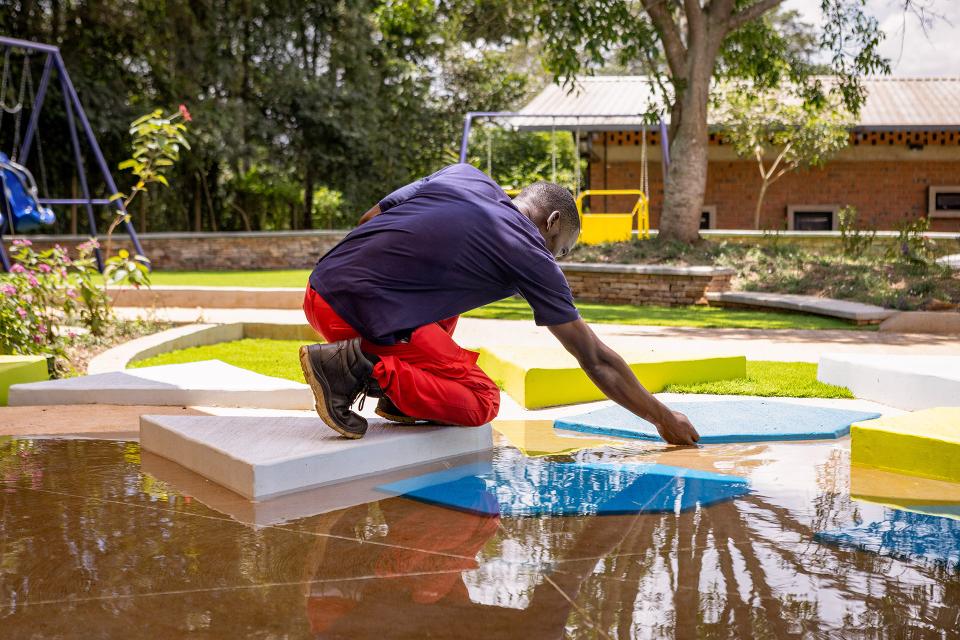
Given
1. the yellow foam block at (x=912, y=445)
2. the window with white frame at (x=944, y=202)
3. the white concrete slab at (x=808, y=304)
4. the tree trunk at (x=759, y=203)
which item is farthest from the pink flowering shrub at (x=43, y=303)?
the window with white frame at (x=944, y=202)

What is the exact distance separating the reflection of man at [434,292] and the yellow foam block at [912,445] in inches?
26.4

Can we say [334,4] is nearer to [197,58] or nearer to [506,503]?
[197,58]

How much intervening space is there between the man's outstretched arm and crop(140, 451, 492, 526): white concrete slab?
0.59 metres

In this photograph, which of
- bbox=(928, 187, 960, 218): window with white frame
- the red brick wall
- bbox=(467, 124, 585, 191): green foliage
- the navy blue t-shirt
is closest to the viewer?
the navy blue t-shirt

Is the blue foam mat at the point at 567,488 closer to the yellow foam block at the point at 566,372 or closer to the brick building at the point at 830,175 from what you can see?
the yellow foam block at the point at 566,372

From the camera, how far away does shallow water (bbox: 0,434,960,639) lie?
2115 mm

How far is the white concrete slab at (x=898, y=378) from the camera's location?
186 inches

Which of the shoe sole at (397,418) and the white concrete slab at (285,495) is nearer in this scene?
the white concrete slab at (285,495)

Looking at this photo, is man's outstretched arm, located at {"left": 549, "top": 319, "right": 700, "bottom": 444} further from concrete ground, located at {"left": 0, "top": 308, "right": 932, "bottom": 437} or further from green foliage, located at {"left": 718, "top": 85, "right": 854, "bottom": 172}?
green foliage, located at {"left": 718, "top": 85, "right": 854, "bottom": 172}

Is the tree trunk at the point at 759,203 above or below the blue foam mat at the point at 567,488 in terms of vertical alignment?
Result: above

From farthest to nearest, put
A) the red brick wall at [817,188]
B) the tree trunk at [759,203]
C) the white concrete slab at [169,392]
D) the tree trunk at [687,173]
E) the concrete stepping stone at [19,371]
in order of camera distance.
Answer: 1. the red brick wall at [817,188]
2. the tree trunk at [759,203]
3. the tree trunk at [687,173]
4. the concrete stepping stone at [19,371]
5. the white concrete slab at [169,392]

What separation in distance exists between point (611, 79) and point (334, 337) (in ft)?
76.8

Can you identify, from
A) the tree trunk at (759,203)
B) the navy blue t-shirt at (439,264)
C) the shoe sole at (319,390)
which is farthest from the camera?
the tree trunk at (759,203)

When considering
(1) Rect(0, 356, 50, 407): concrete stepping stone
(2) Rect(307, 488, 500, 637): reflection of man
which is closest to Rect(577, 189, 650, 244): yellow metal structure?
(1) Rect(0, 356, 50, 407): concrete stepping stone
